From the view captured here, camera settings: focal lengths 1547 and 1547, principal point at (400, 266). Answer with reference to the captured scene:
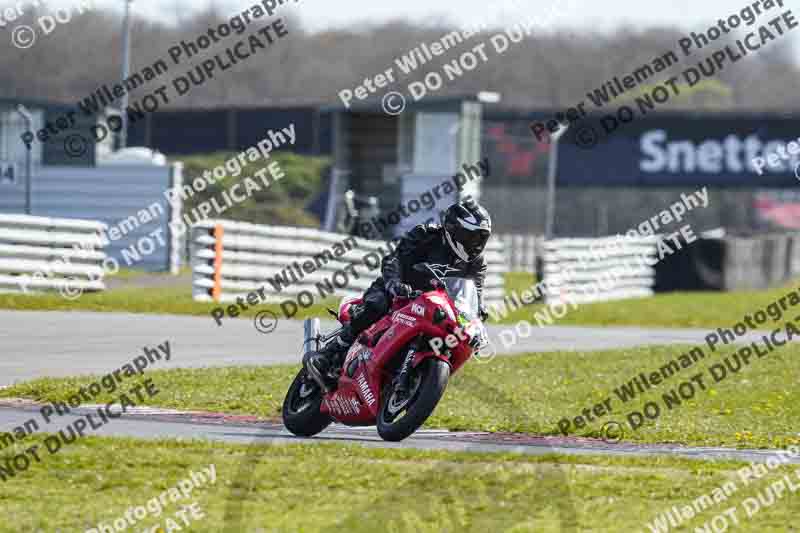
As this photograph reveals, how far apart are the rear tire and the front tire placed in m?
0.74

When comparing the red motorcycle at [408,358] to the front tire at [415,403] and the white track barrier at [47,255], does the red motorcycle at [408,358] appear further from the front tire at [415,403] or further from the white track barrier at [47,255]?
the white track barrier at [47,255]

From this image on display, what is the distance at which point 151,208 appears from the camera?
3447cm

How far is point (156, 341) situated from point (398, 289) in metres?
8.66

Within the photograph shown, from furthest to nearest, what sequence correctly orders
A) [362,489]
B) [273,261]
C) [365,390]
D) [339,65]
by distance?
[339,65], [273,261], [365,390], [362,489]

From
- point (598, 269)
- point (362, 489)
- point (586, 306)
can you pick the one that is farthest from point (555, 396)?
point (598, 269)

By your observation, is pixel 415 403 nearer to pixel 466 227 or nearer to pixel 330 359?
pixel 330 359

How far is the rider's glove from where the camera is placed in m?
10.2

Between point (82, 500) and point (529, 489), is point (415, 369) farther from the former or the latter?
point (82, 500)

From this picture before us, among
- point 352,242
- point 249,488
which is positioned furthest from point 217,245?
point 249,488

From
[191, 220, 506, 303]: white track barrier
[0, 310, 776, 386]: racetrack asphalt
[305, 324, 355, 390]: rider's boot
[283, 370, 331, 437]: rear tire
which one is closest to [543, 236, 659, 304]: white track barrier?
[191, 220, 506, 303]: white track barrier

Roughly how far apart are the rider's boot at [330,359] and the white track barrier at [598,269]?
19.8 meters

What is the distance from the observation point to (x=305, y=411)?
36.8ft

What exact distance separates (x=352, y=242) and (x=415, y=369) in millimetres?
17054

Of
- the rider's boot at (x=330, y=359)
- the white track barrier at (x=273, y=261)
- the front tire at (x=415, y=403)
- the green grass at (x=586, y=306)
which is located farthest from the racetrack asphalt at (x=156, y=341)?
the front tire at (x=415, y=403)
